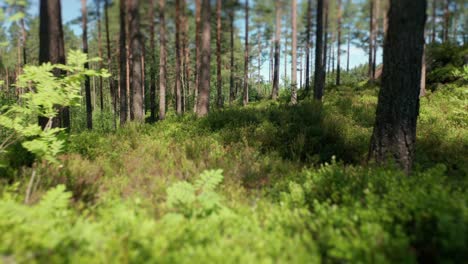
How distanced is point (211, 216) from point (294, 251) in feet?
3.07

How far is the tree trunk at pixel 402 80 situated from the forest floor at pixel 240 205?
512mm

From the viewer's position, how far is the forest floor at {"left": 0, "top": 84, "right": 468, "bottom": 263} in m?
2.05

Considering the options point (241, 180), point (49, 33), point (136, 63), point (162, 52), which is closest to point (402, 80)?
point (241, 180)

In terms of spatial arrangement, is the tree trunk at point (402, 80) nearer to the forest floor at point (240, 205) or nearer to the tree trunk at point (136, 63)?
the forest floor at point (240, 205)

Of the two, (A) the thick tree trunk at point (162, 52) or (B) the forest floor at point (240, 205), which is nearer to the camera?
(B) the forest floor at point (240, 205)

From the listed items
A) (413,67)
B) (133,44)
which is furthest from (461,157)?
(133,44)

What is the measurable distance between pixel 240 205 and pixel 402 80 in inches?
120

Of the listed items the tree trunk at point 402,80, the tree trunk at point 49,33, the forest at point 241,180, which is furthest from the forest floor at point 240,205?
the tree trunk at point 49,33

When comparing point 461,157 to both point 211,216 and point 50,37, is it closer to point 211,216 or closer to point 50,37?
point 211,216

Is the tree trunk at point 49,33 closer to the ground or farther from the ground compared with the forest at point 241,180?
farther from the ground

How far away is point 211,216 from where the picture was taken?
9.15 feet

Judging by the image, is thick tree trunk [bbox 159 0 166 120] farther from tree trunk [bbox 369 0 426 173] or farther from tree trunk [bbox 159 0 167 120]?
tree trunk [bbox 369 0 426 173]

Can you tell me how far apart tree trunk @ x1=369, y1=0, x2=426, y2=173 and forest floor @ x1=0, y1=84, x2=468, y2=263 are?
1.68ft

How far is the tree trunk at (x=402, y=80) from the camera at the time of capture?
414 centimetres
